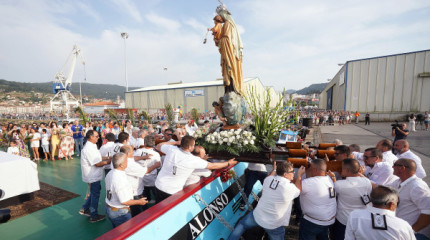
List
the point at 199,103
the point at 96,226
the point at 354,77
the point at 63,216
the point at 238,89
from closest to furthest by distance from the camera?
the point at 96,226 < the point at 63,216 < the point at 238,89 < the point at 354,77 < the point at 199,103

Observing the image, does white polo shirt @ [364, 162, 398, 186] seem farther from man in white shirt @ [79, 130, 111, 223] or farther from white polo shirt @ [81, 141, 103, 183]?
white polo shirt @ [81, 141, 103, 183]

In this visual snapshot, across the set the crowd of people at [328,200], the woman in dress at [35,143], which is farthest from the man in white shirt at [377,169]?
the woman in dress at [35,143]

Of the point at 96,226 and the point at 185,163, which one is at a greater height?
the point at 185,163

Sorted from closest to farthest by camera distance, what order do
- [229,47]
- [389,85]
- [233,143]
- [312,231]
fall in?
[312,231]
[233,143]
[229,47]
[389,85]

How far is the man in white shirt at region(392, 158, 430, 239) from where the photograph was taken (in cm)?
238

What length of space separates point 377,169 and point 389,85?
2894 centimetres

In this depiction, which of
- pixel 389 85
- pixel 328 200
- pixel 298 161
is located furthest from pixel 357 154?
pixel 389 85

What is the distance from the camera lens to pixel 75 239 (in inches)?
146

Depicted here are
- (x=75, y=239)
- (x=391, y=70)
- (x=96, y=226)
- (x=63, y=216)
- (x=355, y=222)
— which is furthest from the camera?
(x=391, y=70)

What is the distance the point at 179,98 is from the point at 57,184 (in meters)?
37.1

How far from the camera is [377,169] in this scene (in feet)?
11.5

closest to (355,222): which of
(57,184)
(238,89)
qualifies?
(238,89)

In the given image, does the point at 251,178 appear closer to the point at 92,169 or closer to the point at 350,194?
the point at 350,194

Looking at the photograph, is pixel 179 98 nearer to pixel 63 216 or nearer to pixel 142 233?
pixel 63 216
